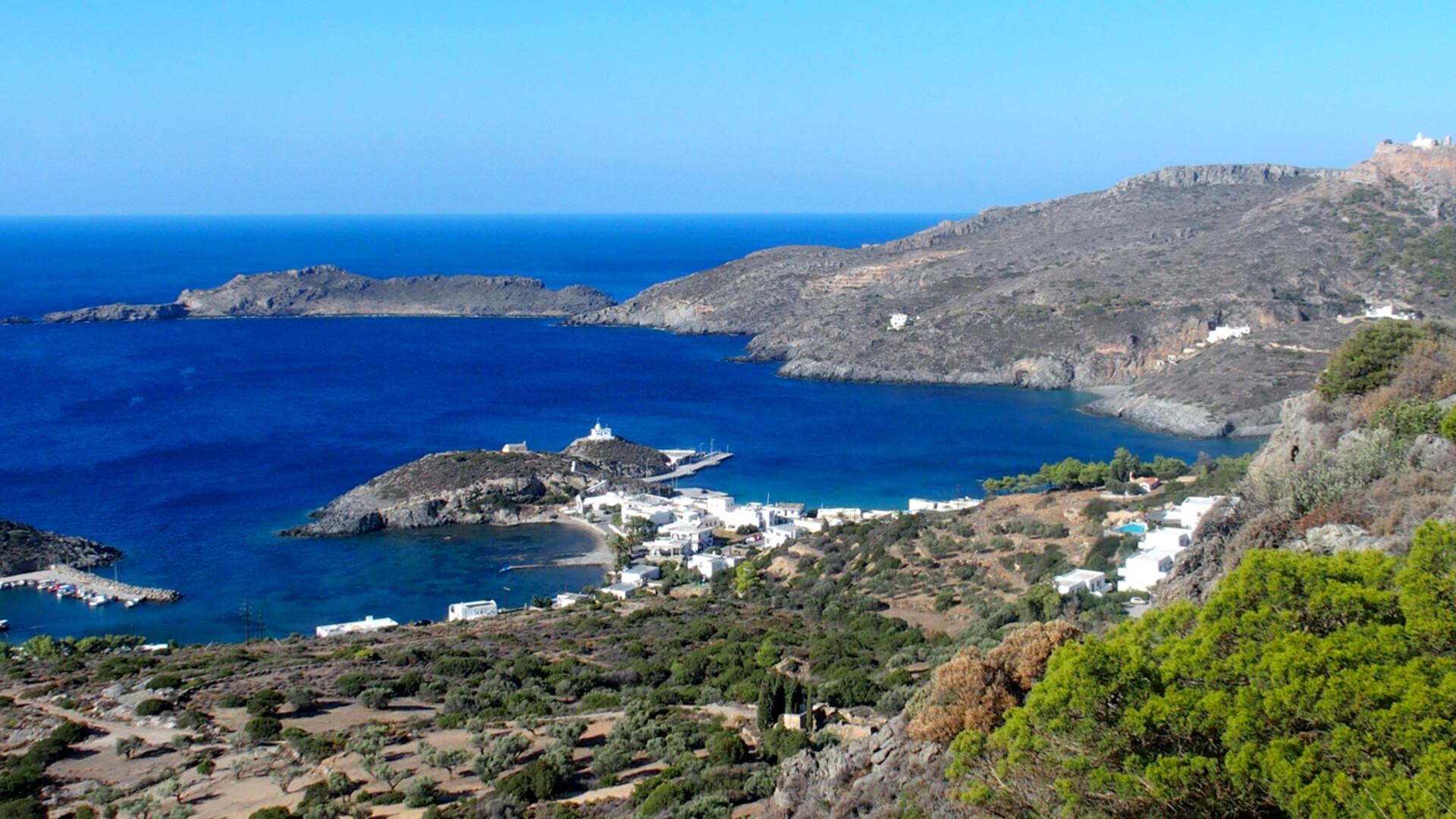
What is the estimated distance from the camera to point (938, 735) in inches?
390

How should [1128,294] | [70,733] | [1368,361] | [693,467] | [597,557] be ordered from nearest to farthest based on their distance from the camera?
[70,733] → [1368,361] → [597,557] → [693,467] → [1128,294]

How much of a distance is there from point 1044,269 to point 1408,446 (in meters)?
81.1

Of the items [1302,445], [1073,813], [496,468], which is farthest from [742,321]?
[1073,813]

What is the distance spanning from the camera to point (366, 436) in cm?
5938

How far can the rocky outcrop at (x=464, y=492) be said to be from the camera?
4281 cm

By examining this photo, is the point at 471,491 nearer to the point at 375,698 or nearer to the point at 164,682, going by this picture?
the point at 164,682

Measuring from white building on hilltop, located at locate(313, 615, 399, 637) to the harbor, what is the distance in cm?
656

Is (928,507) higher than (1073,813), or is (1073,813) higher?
(1073,813)

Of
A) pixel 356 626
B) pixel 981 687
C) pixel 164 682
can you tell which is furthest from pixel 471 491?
pixel 981 687

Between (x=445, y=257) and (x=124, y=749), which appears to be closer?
→ (x=124, y=749)

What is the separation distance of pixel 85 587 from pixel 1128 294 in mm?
65906

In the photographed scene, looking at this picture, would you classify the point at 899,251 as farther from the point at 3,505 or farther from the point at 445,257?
the point at 445,257

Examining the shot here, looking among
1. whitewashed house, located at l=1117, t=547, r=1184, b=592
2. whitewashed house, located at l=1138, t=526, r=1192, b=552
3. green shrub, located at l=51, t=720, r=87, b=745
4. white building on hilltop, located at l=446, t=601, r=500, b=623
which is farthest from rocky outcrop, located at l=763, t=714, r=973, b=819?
white building on hilltop, located at l=446, t=601, r=500, b=623

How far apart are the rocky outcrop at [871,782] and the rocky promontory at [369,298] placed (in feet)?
354
